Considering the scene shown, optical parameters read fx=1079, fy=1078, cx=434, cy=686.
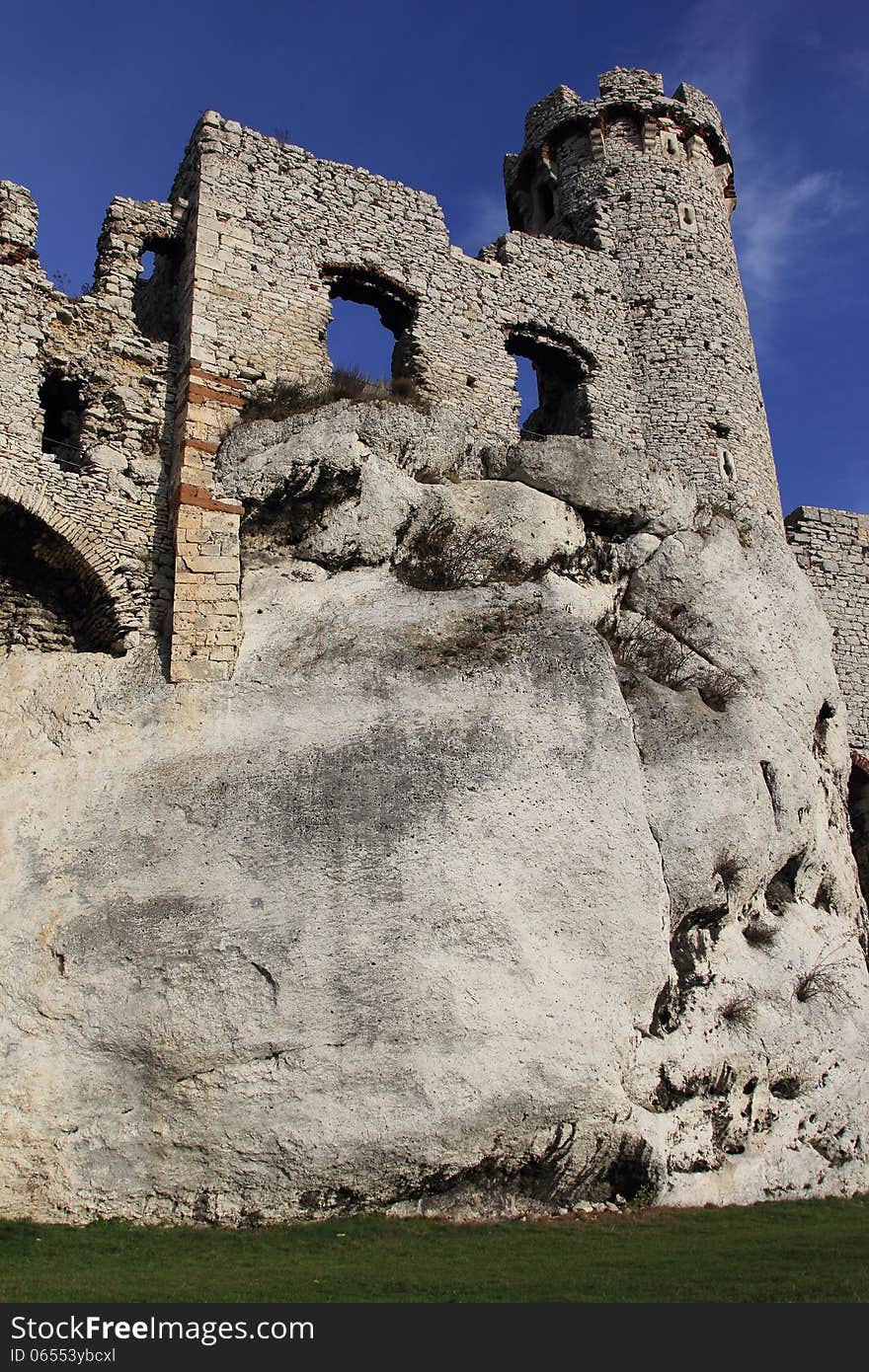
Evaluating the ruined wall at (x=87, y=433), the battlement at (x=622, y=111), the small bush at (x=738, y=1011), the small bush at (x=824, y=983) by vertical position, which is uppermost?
the battlement at (x=622, y=111)

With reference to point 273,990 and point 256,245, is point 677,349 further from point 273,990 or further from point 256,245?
point 273,990

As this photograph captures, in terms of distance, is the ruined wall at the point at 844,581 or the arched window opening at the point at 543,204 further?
the arched window opening at the point at 543,204

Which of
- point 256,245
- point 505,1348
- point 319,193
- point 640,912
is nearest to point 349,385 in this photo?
point 256,245

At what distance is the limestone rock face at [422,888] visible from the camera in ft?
28.9

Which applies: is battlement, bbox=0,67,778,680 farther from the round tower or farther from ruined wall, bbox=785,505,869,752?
ruined wall, bbox=785,505,869,752

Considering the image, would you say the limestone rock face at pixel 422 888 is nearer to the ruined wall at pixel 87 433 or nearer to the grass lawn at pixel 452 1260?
the grass lawn at pixel 452 1260

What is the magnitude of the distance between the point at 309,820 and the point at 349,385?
628cm

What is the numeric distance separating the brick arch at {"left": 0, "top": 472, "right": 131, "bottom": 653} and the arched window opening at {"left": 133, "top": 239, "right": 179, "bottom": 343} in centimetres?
338

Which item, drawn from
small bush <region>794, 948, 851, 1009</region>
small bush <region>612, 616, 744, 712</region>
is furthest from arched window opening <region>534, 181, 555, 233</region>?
small bush <region>794, 948, 851, 1009</region>

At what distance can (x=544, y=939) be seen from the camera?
9656mm

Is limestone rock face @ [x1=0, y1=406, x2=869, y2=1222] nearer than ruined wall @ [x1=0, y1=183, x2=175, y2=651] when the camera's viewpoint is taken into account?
Yes

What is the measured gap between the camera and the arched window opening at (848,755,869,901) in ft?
52.3

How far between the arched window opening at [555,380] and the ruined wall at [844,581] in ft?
13.3

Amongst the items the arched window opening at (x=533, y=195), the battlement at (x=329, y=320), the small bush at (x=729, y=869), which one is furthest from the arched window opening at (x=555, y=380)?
the small bush at (x=729, y=869)
